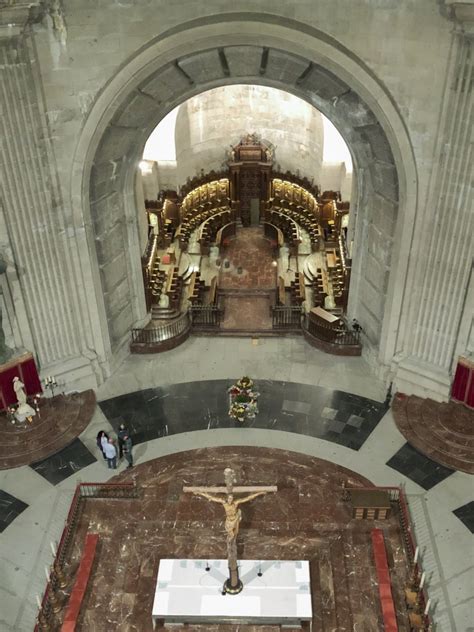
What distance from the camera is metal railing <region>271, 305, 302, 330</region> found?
24359 millimetres

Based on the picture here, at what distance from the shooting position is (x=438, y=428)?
19.8m

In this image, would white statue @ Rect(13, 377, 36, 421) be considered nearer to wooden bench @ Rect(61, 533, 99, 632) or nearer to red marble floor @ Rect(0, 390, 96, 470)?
red marble floor @ Rect(0, 390, 96, 470)

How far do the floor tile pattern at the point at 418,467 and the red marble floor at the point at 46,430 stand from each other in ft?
30.0

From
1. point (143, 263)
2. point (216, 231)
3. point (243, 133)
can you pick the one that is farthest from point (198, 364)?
point (243, 133)

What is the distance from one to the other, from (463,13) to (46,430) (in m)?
15.5

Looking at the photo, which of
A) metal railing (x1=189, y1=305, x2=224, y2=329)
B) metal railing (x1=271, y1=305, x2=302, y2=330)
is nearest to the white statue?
metal railing (x1=189, y1=305, x2=224, y2=329)

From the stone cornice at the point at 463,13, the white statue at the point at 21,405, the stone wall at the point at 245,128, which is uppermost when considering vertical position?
the stone cornice at the point at 463,13

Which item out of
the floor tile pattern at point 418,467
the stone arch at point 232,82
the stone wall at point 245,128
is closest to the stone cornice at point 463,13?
the stone arch at point 232,82

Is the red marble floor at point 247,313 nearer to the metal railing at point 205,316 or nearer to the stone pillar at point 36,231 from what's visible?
the metal railing at point 205,316

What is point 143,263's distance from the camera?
24.2 meters

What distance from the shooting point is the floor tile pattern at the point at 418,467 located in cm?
1842

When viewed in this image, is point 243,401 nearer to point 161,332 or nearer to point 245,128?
point 161,332

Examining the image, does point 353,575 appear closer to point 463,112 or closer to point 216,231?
point 463,112

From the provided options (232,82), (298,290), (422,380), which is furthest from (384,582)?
(232,82)
